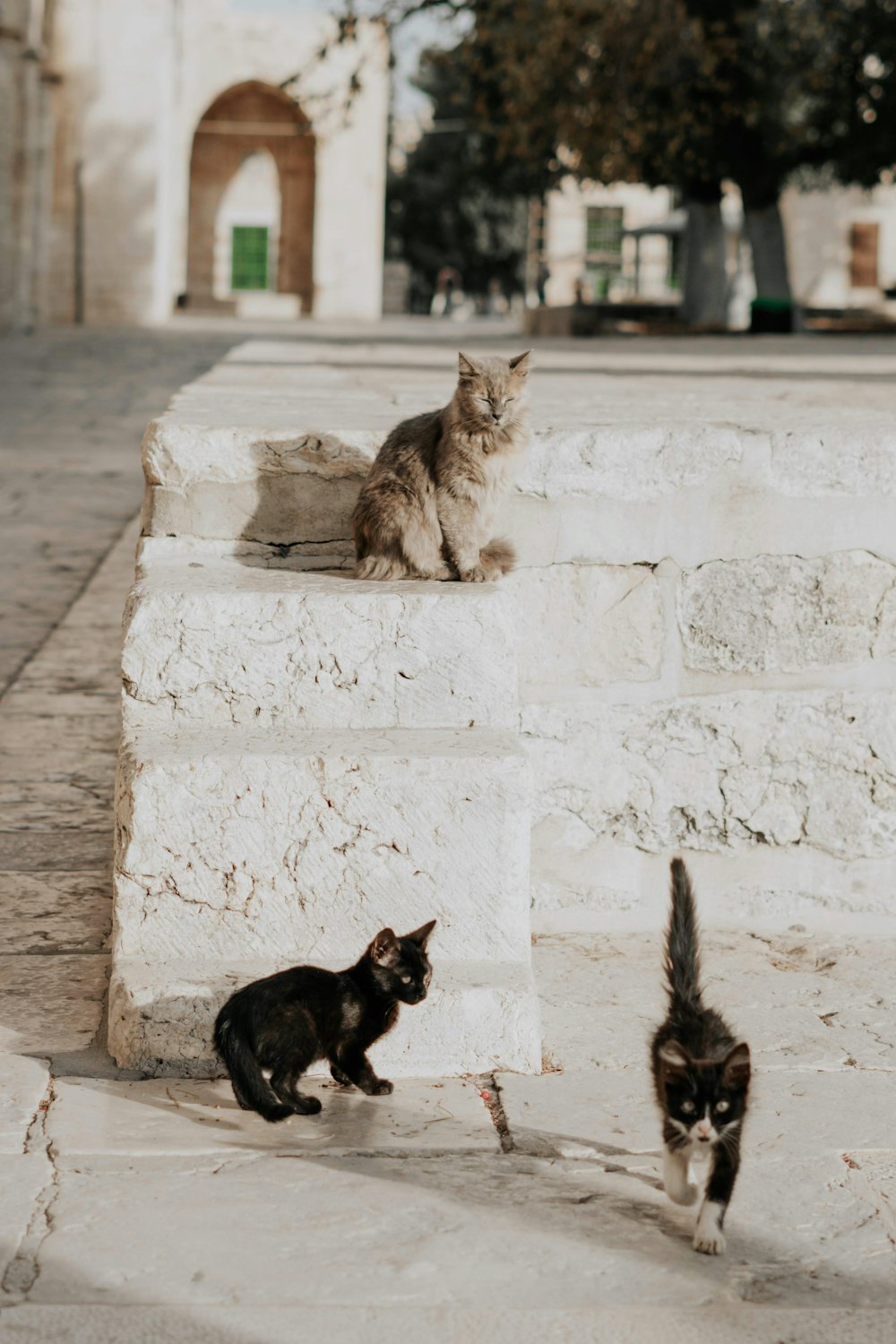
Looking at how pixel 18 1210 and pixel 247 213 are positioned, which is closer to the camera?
pixel 18 1210

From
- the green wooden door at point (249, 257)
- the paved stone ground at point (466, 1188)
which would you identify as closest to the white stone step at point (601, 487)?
the paved stone ground at point (466, 1188)

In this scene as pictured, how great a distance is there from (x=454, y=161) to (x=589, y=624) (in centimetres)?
4738

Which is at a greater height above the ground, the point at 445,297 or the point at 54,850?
the point at 445,297

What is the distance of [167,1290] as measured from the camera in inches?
83.9

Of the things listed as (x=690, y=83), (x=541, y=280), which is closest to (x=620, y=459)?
(x=690, y=83)

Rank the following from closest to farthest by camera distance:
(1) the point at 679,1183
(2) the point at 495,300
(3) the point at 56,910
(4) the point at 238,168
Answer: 1. (1) the point at 679,1183
2. (3) the point at 56,910
3. (4) the point at 238,168
4. (2) the point at 495,300

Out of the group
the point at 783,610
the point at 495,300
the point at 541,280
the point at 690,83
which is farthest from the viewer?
the point at 495,300

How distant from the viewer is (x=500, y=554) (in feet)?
11.9

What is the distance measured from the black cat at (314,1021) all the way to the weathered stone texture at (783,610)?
1244 millimetres

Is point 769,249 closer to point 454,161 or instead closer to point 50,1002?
point 50,1002

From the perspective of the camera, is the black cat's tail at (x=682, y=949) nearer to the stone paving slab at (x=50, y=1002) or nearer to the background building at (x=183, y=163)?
the stone paving slab at (x=50, y=1002)

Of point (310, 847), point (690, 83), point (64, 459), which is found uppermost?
point (690, 83)

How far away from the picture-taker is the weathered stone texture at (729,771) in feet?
12.3

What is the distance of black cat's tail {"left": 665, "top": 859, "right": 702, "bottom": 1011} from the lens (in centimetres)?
265
